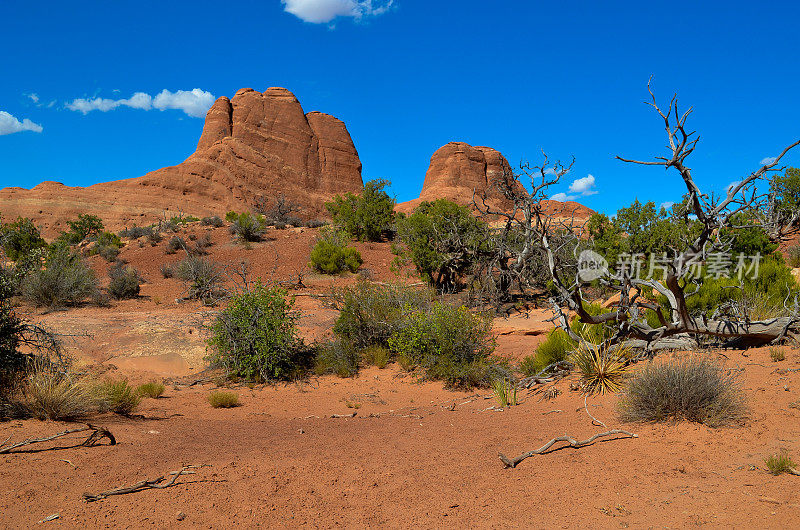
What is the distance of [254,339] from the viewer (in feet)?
31.4

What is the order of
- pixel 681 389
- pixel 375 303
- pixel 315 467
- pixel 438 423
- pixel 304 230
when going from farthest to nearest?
pixel 304 230
pixel 375 303
pixel 438 423
pixel 681 389
pixel 315 467

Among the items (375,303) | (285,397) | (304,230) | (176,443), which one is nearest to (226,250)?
(304,230)

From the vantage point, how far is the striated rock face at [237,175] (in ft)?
153

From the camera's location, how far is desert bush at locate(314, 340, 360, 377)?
10.1 meters

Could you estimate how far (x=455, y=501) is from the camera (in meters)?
3.88

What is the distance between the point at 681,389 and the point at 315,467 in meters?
3.69

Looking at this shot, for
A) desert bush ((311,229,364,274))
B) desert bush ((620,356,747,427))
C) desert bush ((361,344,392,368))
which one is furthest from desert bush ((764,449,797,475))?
desert bush ((311,229,364,274))

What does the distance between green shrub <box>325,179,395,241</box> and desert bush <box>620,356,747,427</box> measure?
963 inches

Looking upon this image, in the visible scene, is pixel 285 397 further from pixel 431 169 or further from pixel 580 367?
pixel 431 169

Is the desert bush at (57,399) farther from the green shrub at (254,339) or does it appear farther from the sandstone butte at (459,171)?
the sandstone butte at (459,171)

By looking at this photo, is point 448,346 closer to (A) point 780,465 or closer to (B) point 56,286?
(A) point 780,465

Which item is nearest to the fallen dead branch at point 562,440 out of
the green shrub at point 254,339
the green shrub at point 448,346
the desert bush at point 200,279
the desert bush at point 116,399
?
the green shrub at point 448,346

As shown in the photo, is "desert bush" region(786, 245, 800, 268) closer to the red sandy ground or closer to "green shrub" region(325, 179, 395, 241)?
the red sandy ground

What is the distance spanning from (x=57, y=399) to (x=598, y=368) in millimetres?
6683
